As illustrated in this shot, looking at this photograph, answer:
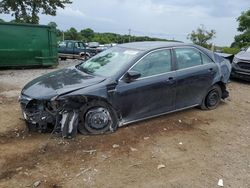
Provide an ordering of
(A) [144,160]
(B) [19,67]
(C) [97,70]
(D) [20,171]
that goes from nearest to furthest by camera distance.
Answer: (D) [20,171]
(A) [144,160]
(C) [97,70]
(B) [19,67]

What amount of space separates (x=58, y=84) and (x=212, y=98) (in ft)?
11.7

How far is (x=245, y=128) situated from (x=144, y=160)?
2.58 metres

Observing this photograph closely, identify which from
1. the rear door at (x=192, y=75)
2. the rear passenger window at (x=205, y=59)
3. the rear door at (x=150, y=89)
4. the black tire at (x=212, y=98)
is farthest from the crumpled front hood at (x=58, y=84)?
the black tire at (x=212, y=98)

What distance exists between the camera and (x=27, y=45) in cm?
1355

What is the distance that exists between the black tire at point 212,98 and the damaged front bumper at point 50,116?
316 centimetres

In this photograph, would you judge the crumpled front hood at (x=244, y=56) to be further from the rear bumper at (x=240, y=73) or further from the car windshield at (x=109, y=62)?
the car windshield at (x=109, y=62)

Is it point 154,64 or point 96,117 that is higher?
point 154,64

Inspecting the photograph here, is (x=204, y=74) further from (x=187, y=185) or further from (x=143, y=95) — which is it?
(x=187, y=185)

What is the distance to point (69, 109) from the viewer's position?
4746 millimetres

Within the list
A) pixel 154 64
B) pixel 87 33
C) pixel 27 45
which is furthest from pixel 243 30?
pixel 87 33

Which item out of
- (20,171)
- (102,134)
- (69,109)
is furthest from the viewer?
(102,134)

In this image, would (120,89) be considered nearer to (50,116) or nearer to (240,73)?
(50,116)

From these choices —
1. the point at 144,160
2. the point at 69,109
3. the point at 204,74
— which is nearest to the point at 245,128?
the point at 204,74

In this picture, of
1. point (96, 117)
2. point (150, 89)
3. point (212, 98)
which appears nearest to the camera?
point (96, 117)
